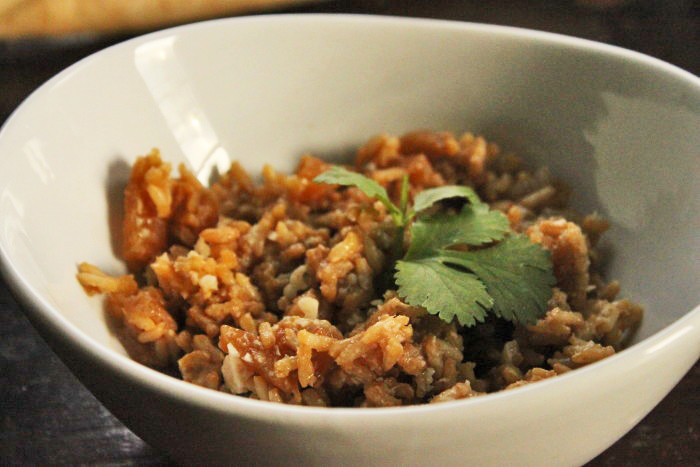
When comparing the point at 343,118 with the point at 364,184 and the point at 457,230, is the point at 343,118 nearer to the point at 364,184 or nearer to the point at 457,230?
the point at 364,184

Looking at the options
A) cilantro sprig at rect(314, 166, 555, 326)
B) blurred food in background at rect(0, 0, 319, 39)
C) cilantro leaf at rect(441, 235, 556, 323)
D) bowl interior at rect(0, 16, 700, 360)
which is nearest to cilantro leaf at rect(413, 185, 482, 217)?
cilantro sprig at rect(314, 166, 555, 326)

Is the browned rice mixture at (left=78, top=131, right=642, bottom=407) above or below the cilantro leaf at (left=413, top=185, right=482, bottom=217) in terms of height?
below

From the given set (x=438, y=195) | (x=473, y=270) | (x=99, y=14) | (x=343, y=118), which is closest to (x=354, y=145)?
(x=343, y=118)

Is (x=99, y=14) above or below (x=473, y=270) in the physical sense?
below

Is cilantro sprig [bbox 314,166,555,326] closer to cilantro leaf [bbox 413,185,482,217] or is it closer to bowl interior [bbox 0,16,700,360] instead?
cilantro leaf [bbox 413,185,482,217]

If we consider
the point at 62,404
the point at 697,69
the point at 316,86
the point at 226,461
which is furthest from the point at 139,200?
the point at 697,69

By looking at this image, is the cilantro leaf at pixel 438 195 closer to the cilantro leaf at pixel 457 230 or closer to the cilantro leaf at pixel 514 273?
the cilantro leaf at pixel 457 230
